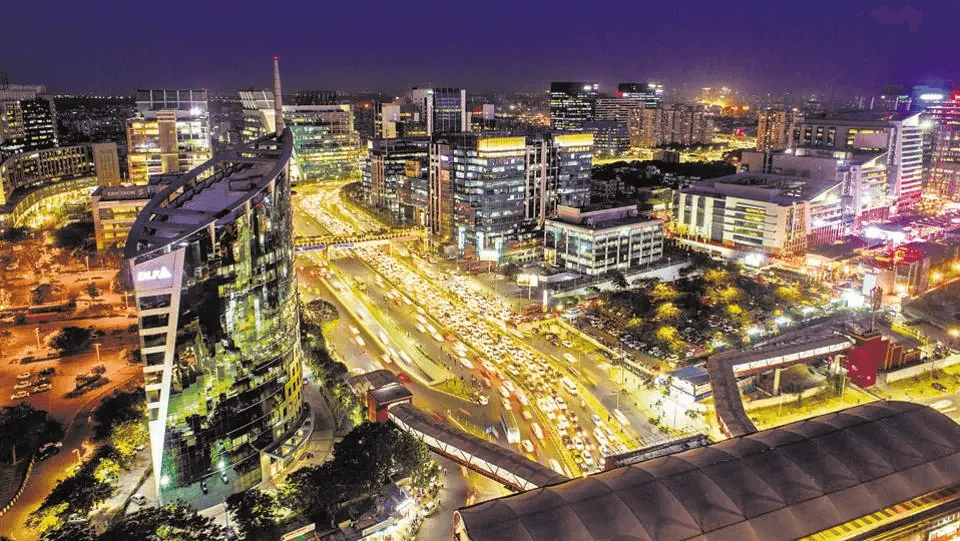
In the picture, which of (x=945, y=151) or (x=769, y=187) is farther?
(x=945, y=151)

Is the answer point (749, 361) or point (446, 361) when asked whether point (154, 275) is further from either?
point (749, 361)

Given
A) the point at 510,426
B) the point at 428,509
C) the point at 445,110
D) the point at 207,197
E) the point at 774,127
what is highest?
the point at 445,110

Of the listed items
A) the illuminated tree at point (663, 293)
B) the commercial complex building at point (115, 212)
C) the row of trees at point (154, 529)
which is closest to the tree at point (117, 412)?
the row of trees at point (154, 529)

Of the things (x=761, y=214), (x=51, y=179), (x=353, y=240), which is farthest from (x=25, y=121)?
(x=761, y=214)

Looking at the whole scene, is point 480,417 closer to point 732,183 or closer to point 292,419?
point 292,419

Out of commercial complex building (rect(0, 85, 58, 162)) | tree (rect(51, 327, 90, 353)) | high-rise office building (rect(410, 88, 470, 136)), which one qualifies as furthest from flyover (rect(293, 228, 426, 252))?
commercial complex building (rect(0, 85, 58, 162))

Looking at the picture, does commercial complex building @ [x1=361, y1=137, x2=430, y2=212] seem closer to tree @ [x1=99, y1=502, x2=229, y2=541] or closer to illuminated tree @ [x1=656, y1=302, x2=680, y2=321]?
illuminated tree @ [x1=656, y1=302, x2=680, y2=321]

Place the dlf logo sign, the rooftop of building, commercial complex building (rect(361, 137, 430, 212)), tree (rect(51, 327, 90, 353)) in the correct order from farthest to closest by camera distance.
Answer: commercial complex building (rect(361, 137, 430, 212)) < the rooftop of building < tree (rect(51, 327, 90, 353)) < the dlf logo sign

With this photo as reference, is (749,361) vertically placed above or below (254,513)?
above
